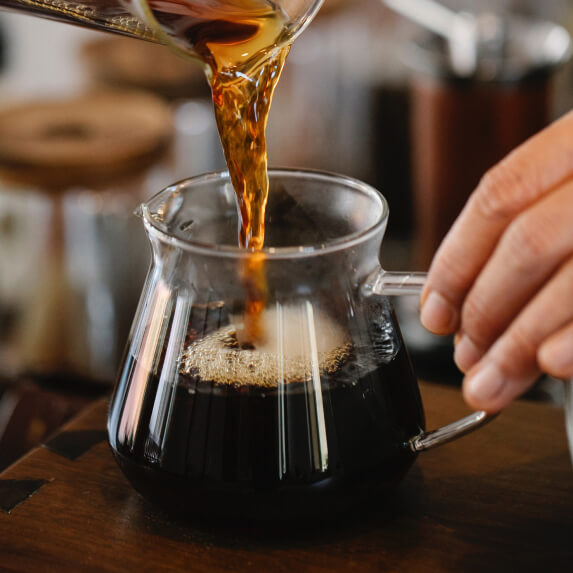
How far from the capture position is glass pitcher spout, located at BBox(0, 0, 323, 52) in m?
0.67

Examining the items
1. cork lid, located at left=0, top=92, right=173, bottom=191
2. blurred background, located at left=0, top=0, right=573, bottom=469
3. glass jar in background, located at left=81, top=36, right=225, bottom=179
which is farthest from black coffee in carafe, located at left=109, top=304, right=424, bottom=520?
glass jar in background, located at left=81, top=36, right=225, bottom=179

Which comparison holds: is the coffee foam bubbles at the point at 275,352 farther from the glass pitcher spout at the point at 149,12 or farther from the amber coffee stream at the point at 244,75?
the glass pitcher spout at the point at 149,12

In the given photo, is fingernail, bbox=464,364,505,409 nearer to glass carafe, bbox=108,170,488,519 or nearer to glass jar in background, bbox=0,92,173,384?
glass carafe, bbox=108,170,488,519

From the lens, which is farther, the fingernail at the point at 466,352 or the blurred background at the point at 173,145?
the blurred background at the point at 173,145

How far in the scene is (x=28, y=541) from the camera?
68 centimetres

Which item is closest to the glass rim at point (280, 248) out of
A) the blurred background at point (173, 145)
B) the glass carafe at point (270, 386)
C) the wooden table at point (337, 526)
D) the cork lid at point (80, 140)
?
the glass carafe at point (270, 386)

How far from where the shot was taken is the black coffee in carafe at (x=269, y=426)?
2.07ft

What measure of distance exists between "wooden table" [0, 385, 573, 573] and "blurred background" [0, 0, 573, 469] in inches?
35.9

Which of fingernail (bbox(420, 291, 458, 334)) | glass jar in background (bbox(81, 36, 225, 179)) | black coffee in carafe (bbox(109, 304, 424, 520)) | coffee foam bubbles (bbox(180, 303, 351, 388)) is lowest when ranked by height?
glass jar in background (bbox(81, 36, 225, 179))

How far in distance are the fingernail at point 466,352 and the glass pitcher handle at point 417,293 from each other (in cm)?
5

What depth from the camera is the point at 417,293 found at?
2.21 feet

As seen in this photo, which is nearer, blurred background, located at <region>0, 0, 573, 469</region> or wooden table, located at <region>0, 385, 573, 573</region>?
wooden table, located at <region>0, 385, 573, 573</region>

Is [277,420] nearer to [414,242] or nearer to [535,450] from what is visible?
[535,450]

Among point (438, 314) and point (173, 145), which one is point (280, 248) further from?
point (173, 145)
